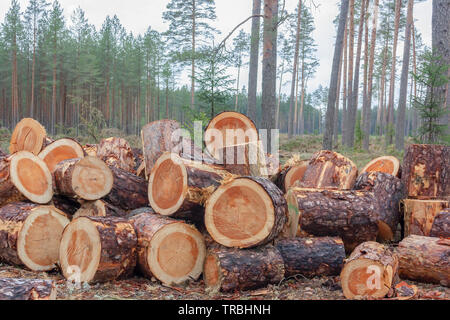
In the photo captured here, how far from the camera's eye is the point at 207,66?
7.85 metres

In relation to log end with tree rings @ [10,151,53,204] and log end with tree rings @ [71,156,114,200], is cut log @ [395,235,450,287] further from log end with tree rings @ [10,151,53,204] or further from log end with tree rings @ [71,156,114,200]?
log end with tree rings @ [10,151,53,204]

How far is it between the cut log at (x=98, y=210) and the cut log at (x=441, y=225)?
160 inches

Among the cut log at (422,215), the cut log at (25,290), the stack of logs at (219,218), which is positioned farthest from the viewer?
A: the cut log at (422,215)

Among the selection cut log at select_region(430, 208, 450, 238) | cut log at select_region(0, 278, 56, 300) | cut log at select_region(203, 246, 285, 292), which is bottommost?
cut log at select_region(203, 246, 285, 292)

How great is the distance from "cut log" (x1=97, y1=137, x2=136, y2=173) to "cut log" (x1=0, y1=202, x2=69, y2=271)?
162 cm

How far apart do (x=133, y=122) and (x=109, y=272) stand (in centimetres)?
4293

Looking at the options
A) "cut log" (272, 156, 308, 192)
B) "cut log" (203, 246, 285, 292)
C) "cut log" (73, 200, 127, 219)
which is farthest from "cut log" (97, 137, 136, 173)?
"cut log" (203, 246, 285, 292)

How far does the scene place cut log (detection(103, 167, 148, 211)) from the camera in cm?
476

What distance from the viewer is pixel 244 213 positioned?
373 cm

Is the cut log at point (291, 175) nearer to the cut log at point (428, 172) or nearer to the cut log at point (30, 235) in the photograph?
the cut log at point (428, 172)

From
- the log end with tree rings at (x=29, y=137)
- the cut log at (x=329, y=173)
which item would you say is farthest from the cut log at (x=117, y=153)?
the cut log at (x=329, y=173)

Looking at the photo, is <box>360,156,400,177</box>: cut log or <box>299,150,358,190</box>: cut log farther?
<box>360,156,400,177</box>: cut log

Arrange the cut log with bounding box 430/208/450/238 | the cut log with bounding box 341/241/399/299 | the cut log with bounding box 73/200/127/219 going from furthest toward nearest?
the cut log with bounding box 73/200/127/219 → the cut log with bounding box 430/208/450/238 → the cut log with bounding box 341/241/399/299

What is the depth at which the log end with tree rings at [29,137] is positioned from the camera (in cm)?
613
